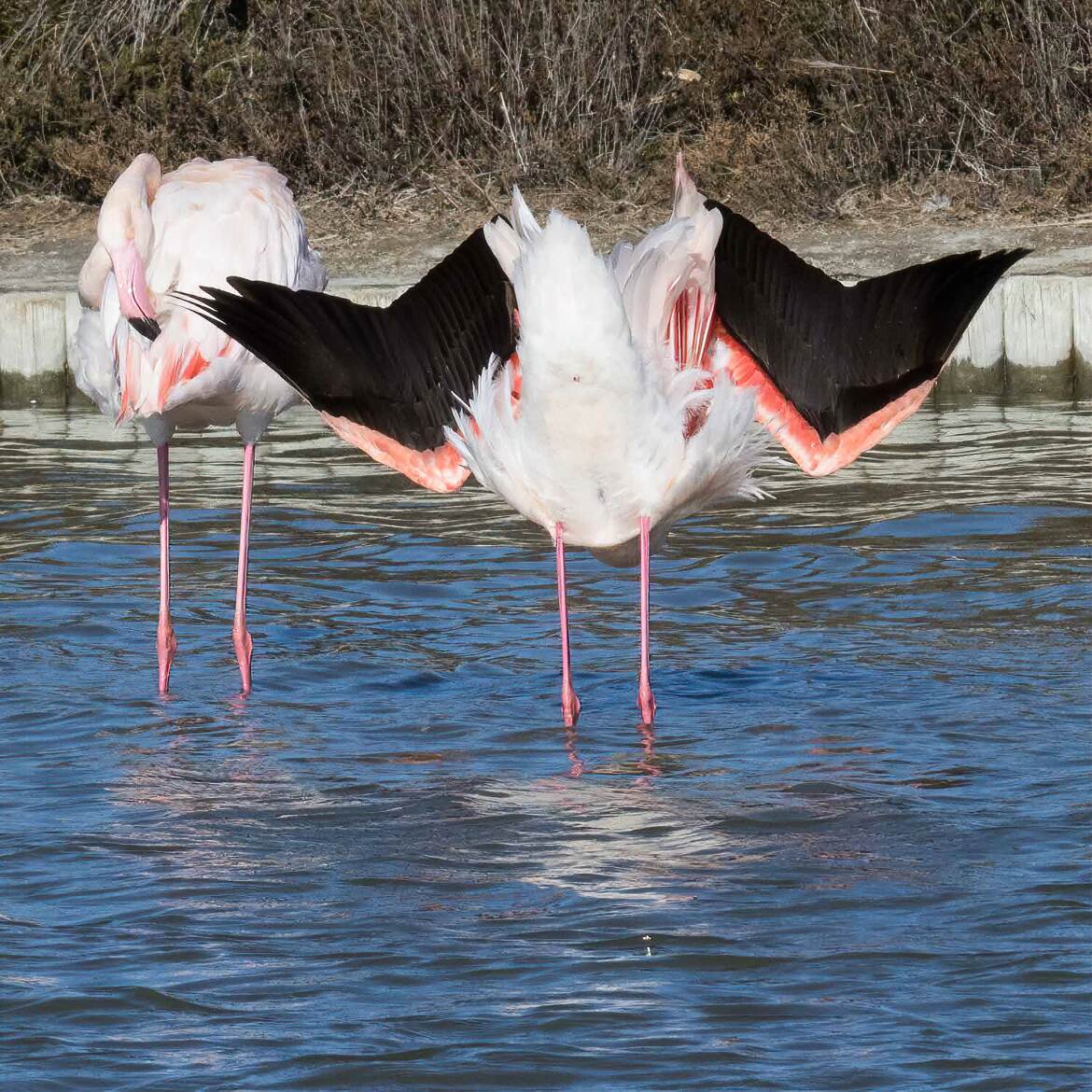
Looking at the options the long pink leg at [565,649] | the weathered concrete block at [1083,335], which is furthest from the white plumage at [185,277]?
the weathered concrete block at [1083,335]

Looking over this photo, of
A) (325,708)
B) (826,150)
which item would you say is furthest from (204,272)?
(826,150)

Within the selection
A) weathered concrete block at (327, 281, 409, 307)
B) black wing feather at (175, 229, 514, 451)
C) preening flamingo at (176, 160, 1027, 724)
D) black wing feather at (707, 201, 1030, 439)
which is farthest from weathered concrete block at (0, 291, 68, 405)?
black wing feather at (707, 201, 1030, 439)

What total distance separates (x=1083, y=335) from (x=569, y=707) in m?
6.48

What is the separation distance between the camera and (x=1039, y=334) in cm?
1160

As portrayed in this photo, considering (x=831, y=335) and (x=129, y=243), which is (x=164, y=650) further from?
(x=831, y=335)

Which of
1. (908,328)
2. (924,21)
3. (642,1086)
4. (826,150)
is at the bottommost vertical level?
(642,1086)

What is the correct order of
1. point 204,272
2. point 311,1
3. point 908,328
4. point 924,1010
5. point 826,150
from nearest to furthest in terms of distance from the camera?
1. point 924,1010
2. point 908,328
3. point 204,272
4. point 826,150
5. point 311,1

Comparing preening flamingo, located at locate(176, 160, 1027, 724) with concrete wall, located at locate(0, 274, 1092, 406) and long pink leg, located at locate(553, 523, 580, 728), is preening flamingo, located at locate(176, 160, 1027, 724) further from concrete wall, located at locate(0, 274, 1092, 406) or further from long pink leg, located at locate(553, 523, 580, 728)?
concrete wall, located at locate(0, 274, 1092, 406)

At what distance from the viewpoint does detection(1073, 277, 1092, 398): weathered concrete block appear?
37.7 feet

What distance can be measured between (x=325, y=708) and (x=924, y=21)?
34.9 ft

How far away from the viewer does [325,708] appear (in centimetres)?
640

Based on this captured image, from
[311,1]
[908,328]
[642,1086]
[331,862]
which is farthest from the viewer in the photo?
[311,1]

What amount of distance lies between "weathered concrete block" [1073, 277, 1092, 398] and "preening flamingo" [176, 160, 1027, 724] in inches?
232

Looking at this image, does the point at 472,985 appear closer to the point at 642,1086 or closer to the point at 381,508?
the point at 642,1086
